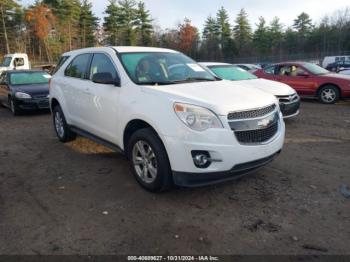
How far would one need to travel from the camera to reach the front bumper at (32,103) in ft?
32.8

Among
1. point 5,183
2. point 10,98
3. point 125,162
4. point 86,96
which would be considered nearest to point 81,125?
point 86,96

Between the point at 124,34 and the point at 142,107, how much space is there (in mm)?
59031

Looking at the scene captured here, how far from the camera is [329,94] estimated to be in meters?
11.5

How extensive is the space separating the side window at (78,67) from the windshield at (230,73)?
4603 millimetres

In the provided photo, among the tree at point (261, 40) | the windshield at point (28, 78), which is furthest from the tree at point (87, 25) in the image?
the windshield at point (28, 78)

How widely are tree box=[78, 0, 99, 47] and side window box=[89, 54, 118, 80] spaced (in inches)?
2317

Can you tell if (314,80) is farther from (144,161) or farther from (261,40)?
(261,40)

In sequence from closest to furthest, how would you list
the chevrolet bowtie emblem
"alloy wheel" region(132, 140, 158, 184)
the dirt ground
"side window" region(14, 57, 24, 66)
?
the dirt ground, the chevrolet bowtie emblem, "alloy wheel" region(132, 140, 158, 184), "side window" region(14, 57, 24, 66)

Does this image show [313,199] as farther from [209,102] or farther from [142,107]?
[142,107]

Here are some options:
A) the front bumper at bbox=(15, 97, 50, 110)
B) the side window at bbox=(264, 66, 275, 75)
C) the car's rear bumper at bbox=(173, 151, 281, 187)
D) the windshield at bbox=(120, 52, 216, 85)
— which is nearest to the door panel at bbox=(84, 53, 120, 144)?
the windshield at bbox=(120, 52, 216, 85)

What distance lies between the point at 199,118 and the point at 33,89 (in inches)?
320

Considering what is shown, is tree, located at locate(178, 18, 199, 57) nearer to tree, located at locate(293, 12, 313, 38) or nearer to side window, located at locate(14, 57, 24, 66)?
tree, located at locate(293, 12, 313, 38)

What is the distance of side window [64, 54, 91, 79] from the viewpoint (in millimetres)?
5641

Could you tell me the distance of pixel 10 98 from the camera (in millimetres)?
10570
